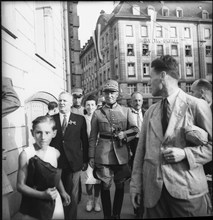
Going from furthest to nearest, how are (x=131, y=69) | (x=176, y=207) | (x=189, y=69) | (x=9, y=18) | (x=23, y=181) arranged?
(x=131, y=69) < (x=189, y=69) < (x=9, y=18) < (x=23, y=181) < (x=176, y=207)

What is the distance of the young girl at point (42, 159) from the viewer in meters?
2.24

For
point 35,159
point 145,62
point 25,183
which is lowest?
point 25,183

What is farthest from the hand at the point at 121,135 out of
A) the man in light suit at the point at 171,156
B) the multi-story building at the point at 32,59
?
the multi-story building at the point at 32,59

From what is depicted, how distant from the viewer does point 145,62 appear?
268 centimetres

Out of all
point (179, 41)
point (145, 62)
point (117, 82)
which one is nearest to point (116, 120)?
point (117, 82)

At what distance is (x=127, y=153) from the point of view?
→ 2.68m

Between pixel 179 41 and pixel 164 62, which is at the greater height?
pixel 179 41

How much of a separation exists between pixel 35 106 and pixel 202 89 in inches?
64.4

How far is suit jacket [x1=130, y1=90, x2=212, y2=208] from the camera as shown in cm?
184

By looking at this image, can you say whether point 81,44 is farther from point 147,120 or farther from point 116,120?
point 147,120

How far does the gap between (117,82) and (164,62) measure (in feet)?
2.47

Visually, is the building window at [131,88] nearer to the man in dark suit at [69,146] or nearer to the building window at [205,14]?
the man in dark suit at [69,146]

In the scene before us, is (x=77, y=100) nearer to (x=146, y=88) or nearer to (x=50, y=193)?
(x=146, y=88)

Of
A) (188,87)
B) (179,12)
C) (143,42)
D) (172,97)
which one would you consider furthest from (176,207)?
(179,12)
